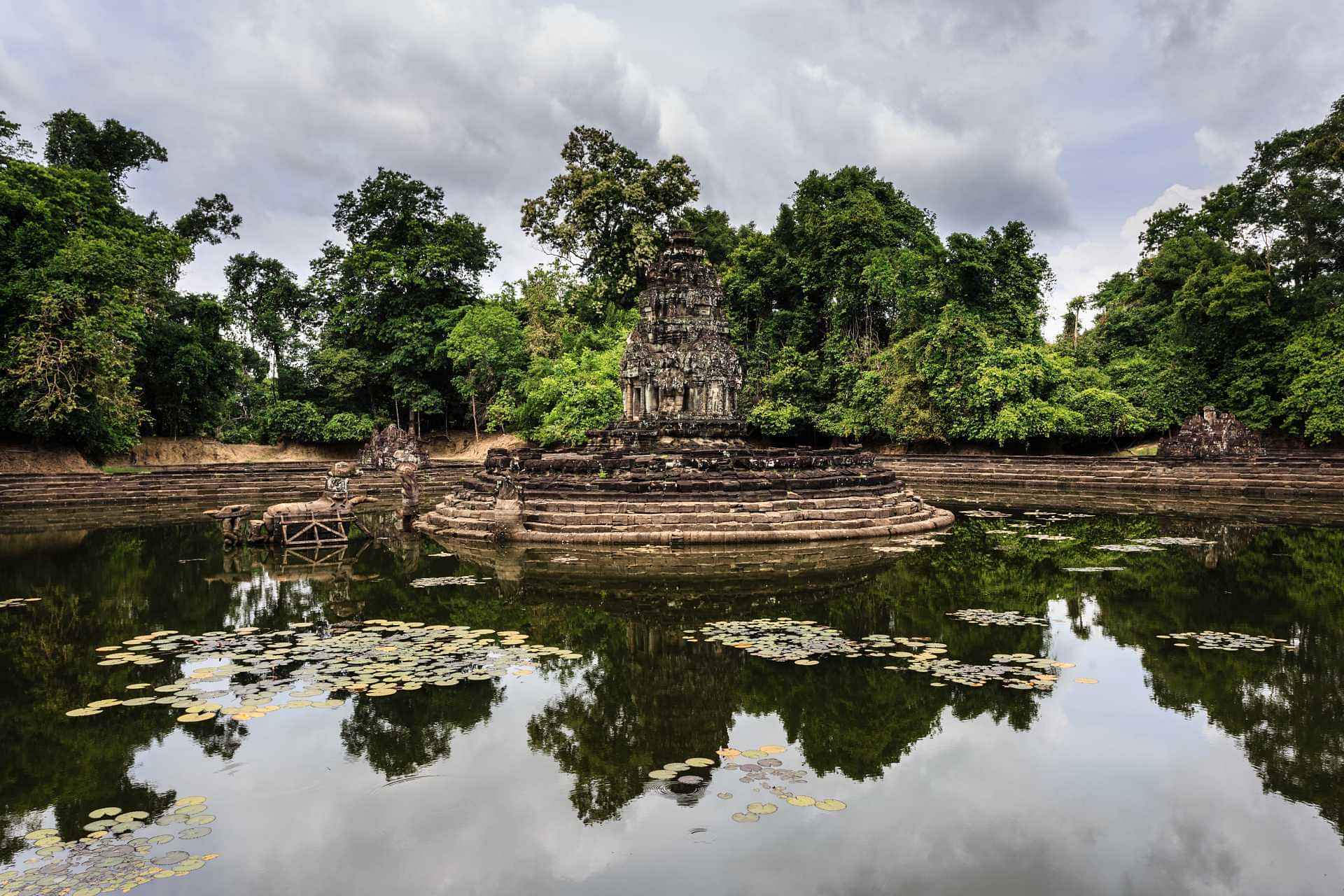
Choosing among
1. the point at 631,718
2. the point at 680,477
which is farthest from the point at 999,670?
the point at 680,477

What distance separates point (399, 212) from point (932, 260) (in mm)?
26972

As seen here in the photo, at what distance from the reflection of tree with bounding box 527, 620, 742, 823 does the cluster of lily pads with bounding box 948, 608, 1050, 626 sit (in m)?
2.94

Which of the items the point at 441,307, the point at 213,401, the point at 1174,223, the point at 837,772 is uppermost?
the point at 1174,223

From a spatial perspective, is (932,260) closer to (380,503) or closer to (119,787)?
(380,503)

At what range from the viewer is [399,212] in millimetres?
39844

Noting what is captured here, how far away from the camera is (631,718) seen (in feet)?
17.7

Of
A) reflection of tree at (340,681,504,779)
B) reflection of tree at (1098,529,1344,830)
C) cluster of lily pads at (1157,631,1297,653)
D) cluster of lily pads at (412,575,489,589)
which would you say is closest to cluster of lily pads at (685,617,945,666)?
reflection of tree at (1098,529,1344,830)

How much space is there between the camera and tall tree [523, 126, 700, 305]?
32.5 meters

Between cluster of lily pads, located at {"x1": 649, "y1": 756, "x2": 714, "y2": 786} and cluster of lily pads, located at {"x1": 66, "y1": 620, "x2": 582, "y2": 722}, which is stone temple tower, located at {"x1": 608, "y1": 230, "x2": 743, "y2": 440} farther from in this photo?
cluster of lily pads, located at {"x1": 649, "y1": 756, "x2": 714, "y2": 786}

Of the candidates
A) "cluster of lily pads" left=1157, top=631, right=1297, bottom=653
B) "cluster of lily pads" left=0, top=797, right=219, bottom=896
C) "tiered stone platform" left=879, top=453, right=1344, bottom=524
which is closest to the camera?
"cluster of lily pads" left=0, top=797, right=219, bottom=896

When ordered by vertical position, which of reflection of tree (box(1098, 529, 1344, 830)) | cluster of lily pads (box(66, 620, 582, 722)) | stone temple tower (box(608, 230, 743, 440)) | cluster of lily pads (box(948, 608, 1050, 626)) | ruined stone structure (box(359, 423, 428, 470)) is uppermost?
stone temple tower (box(608, 230, 743, 440))

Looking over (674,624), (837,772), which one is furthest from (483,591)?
(837,772)

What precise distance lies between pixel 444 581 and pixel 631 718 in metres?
5.39

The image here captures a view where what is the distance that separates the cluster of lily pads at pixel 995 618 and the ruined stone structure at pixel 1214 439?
19.9 meters
